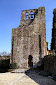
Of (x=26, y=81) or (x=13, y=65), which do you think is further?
(x=13, y=65)

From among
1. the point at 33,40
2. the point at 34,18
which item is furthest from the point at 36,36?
the point at 34,18

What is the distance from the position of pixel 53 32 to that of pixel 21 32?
1137 centimetres

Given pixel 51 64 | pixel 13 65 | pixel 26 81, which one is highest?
pixel 51 64

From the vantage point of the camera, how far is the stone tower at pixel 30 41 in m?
16.0

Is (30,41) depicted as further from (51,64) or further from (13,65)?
(51,64)

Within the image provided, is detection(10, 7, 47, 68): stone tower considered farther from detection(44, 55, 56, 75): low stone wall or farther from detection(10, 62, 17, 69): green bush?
detection(44, 55, 56, 75): low stone wall

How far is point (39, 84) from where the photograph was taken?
256 inches

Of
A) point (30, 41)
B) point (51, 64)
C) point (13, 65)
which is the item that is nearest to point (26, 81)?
point (51, 64)

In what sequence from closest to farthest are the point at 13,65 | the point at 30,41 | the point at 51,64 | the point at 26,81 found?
the point at 26,81
the point at 51,64
the point at 13,65
the point at 30,41

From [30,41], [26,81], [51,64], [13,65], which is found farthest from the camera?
[30,41]

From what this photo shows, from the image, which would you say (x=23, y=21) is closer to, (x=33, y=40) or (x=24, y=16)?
(x=24, y=16)

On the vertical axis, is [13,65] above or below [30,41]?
below

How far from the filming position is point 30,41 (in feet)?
53.8

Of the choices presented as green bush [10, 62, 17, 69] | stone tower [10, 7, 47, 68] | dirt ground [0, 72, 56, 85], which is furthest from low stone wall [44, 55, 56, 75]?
green bush [10, 62, 17, 69]
